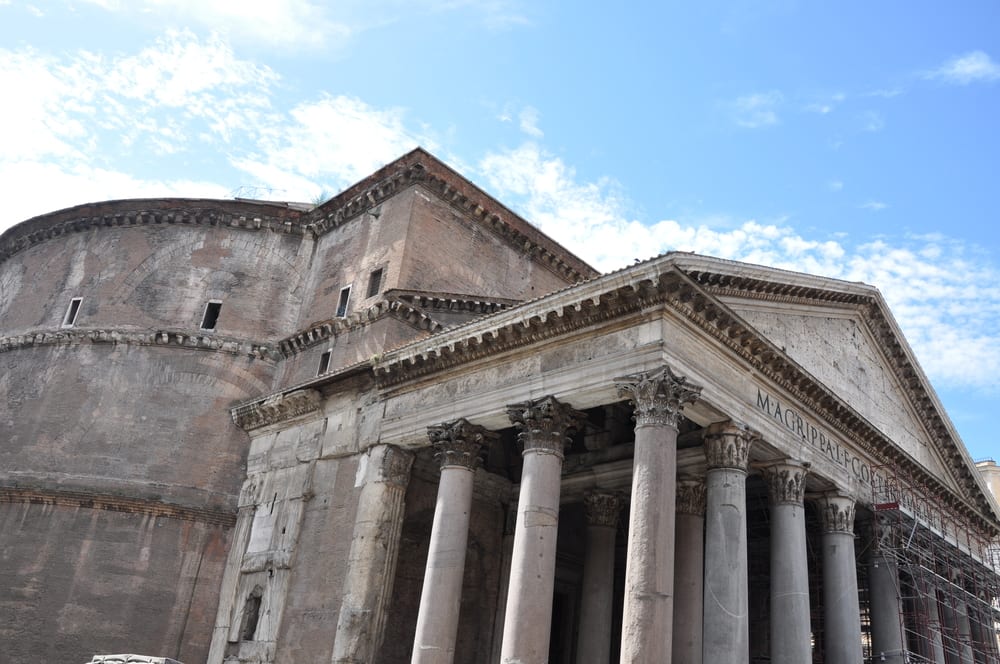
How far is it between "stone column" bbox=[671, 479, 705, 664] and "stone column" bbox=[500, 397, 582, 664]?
195 centimetres

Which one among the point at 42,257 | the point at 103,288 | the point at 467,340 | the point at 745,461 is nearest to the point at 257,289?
the point at 103,288

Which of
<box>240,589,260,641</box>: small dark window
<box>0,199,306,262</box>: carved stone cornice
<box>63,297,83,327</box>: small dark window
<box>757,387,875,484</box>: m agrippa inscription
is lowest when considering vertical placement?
<box>240,589,260,641</box>: small dark window

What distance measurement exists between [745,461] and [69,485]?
1083 centimetres

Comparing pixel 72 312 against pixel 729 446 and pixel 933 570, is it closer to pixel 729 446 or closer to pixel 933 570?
pixel 729 446

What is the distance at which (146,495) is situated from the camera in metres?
13.5

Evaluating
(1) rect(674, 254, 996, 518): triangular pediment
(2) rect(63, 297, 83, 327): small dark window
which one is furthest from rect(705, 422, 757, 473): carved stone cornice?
(2) rect(63, 297, 83, 327): small dark window

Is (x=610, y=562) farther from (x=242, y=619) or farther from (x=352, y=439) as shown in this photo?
(x=242, y=619)

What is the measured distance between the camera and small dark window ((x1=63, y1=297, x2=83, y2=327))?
15.5 m

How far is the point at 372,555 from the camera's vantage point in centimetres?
1059

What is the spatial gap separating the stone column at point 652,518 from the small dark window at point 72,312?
37.6ft

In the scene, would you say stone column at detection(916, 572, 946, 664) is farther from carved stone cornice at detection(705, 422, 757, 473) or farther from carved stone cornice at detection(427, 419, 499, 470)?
carved stone cornice at detection(427, 419, 499, 470)

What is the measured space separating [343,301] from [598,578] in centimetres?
619

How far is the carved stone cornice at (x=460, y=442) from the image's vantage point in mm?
10195

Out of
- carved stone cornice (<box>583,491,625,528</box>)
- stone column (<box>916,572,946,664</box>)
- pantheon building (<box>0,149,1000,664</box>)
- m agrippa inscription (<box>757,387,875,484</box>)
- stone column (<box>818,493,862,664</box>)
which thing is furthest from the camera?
stone column (<box>916,572,946,664</box>)
